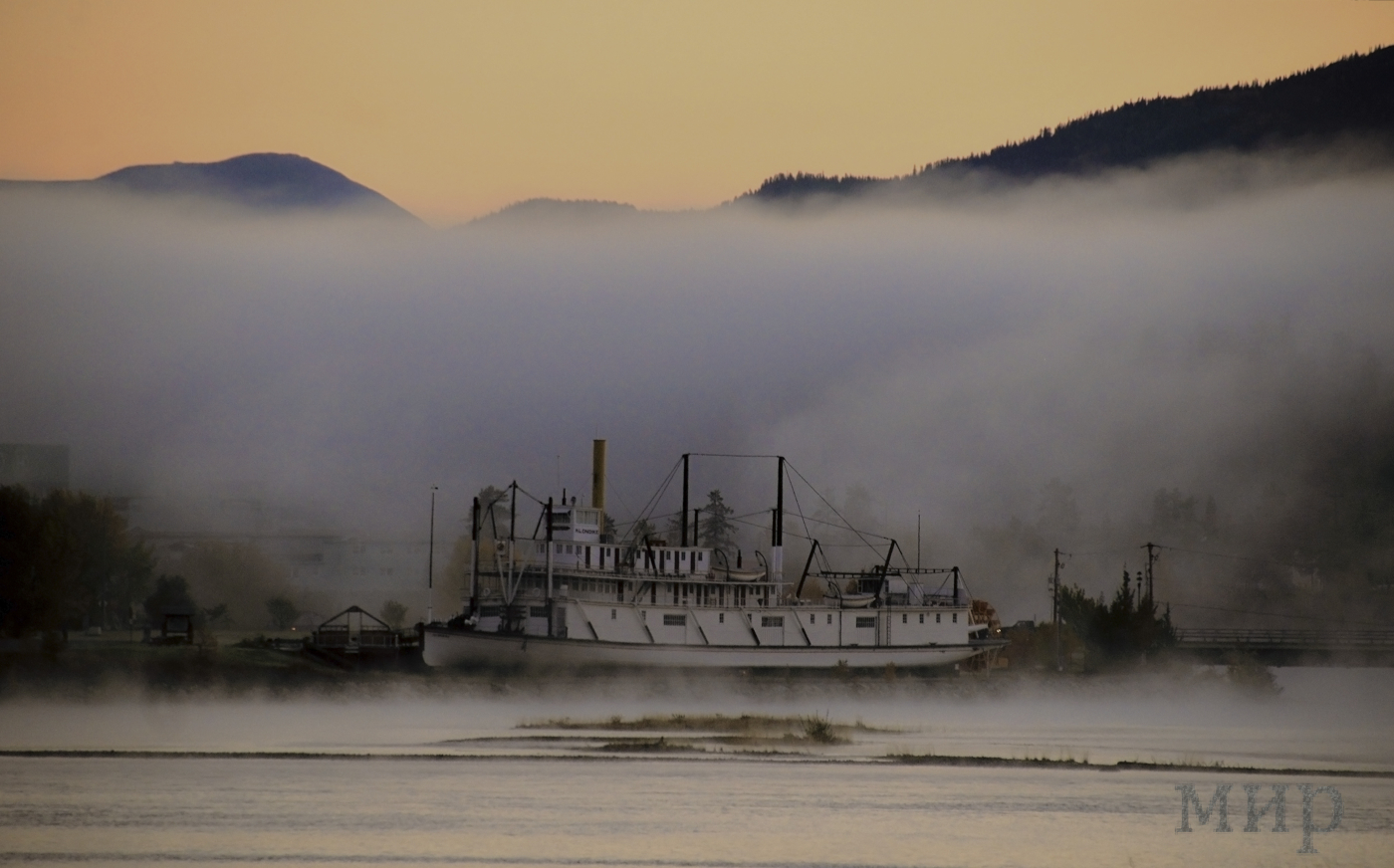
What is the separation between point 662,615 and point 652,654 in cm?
299

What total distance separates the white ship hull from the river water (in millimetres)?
9501

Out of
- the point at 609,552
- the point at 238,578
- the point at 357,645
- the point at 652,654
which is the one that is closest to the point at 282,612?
the point at 238,578

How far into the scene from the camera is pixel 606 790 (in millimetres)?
56062

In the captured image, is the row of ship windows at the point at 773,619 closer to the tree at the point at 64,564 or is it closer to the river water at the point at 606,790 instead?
the river water at the point at 606,790

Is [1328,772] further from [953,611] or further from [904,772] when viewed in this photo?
[953,611]

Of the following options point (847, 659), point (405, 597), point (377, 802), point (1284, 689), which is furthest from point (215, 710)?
point (405, 597)

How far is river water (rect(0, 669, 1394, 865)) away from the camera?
4703 centimetres

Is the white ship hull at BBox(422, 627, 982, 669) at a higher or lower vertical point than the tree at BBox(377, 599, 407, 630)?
higher

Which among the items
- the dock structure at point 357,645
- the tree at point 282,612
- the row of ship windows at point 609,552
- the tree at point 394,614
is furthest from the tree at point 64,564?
the row of ship windows at point 609,552

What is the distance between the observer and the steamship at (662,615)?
102688mm

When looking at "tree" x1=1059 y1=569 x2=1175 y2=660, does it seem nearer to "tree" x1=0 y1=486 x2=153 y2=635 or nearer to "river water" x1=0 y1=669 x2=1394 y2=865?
"river water" x1=0 y1=669 x2=1394 y2=865

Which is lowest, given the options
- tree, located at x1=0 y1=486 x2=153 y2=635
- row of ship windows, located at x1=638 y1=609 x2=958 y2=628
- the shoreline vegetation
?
the shoreline vegetation

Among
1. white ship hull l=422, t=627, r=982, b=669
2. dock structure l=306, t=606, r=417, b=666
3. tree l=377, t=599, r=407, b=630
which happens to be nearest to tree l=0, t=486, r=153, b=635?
dock structure l=306, t=606, r=417, b=666

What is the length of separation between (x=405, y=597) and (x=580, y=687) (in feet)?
274
